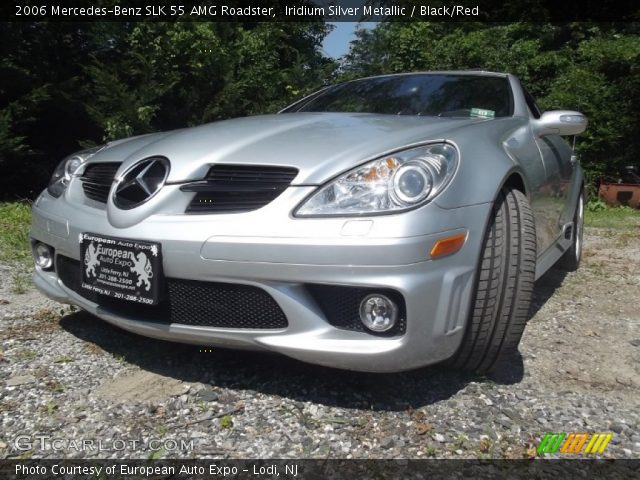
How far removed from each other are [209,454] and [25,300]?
188 cm

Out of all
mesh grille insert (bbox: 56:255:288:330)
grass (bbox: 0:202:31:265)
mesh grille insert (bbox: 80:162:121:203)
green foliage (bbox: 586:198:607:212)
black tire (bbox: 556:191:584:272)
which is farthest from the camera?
green foliage (bbox: 586:198:607:212)

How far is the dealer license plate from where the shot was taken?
6.08 ft

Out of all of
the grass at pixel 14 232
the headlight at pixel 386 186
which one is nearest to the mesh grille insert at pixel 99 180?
the headlight at pixel 386 186

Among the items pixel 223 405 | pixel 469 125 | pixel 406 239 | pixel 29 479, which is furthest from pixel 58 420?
pixel 469 125

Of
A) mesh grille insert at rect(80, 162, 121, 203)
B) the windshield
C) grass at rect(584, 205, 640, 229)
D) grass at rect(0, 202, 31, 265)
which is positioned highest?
the windshield

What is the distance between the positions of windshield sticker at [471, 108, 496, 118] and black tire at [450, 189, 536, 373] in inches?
30.1

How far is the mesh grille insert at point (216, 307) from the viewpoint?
1.82 m

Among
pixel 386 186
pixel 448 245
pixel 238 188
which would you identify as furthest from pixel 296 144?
pixel 448 245

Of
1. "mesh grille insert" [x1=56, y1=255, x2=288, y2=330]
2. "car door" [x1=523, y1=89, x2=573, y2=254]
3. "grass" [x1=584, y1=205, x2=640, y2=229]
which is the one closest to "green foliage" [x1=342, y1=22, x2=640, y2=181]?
"grass" [x1=584, y1=205, x2=640, y2=229]

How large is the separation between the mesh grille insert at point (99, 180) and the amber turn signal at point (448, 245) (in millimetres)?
1260

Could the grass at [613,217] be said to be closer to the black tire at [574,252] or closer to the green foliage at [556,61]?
the green foliage at [556,61]

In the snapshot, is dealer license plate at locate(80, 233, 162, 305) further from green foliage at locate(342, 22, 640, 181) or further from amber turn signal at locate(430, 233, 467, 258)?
green foliage at locate(342, 22, 640, 181)

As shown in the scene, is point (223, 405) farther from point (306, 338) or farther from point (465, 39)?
point (465, 39)

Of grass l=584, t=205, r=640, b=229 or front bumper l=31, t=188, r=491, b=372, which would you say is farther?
grass l=584, t=205, r=640, b=229
